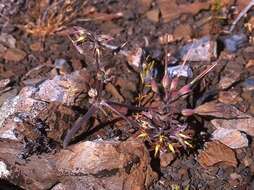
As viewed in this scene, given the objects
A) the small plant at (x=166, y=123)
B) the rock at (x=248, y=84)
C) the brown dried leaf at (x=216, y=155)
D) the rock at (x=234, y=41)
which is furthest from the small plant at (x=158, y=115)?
the rock at (x=234, y=41)

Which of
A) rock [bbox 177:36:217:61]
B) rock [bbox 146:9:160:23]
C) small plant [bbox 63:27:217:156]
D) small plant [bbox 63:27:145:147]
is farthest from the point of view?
rock [bbox 146:9:160:23]

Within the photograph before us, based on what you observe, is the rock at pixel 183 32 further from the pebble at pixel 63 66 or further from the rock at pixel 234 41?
the pebble at pixel 63 66

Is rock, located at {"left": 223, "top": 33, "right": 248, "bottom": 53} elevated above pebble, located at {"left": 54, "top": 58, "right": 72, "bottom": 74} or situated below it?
above

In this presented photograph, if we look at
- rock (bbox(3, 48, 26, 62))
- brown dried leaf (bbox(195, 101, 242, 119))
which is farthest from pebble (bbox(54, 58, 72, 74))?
brown dried leaf (bbox(195, 101, 242, 119))

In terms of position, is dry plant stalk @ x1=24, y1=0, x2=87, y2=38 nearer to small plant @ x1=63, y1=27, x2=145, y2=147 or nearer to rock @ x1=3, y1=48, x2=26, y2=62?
rock @ x1=3, y1=48, x2=26, y2=62

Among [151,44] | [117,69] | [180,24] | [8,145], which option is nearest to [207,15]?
[180,24]

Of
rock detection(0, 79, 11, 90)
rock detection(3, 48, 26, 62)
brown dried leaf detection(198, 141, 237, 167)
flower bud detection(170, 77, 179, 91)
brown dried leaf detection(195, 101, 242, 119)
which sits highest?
rock detection(3, 48, 26, 62)

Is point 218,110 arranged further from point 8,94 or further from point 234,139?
point 8,94

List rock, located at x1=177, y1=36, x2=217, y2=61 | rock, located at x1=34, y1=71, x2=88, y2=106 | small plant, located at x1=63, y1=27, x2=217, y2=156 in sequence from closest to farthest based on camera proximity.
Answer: small plant, located at x1=63, y1=27, x2=217, y2=156 → rock, located at x1=34, y1=71, x2=88, y2=106 → rock, located at x1=177, y1=36, x2=217, y2=61
